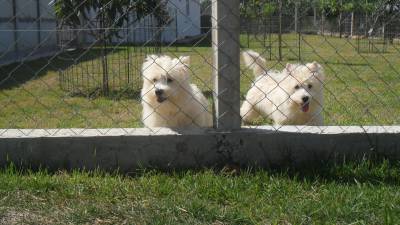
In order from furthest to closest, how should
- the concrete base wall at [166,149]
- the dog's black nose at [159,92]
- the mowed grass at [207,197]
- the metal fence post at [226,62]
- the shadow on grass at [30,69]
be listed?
the shadow on grass at [30,69] < the dog's black nose at [159,92] < the concrete base wall at [166,149] < the metal fence post at [226,62] < the mowed grass at [207,197]

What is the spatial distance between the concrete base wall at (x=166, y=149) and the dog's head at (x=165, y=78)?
3.29 feet

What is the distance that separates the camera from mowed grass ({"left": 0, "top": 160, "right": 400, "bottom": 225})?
2695 mm

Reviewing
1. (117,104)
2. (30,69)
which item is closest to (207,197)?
(117,104)

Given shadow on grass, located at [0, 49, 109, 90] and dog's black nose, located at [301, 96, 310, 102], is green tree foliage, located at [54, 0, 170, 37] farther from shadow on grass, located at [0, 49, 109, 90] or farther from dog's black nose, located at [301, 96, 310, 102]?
dog's black nose, located at [301, 96, 310, 102]

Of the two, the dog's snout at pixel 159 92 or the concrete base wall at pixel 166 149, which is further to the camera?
the dog's snout at pixel 159 92

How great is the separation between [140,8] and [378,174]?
5.69m

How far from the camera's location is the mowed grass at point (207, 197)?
2695mm

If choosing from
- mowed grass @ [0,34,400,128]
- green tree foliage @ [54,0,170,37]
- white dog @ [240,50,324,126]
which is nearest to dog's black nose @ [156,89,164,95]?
mowed grass @ [0,34,400,128]

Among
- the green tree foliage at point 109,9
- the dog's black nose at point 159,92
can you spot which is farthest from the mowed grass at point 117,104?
the green tree foliage at point 109,9

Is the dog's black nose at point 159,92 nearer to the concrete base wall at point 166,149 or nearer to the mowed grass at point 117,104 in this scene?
the mowed grass at point 117,104

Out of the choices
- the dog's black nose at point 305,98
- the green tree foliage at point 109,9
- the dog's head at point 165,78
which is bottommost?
the dog's black nose at point 305,98

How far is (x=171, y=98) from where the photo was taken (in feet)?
14.8

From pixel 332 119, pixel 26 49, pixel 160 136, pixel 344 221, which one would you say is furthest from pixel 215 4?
pixel 26 49

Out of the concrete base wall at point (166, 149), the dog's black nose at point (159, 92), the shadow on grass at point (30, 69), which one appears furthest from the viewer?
the shadow on grass at point (30, 69)
